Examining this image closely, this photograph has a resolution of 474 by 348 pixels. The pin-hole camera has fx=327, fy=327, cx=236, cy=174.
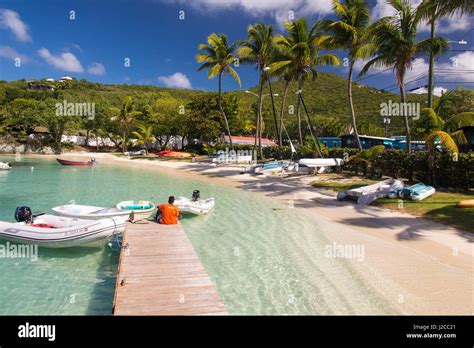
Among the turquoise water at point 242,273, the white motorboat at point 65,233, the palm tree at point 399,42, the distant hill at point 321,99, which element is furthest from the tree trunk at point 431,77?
the distant hill at point 321,99

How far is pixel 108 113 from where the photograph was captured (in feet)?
209

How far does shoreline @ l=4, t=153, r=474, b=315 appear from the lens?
7035 mm

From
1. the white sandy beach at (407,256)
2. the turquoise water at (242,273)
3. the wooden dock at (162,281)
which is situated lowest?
the turquoise water at (242,273)

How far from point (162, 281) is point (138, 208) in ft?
25.6

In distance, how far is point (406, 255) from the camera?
9648 millimetres

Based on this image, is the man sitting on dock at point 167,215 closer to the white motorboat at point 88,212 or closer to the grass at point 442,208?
the white motorboat at point 88,212

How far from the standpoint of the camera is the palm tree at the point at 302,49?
31.9 metres

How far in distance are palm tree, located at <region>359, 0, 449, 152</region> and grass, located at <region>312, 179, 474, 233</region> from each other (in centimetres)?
588

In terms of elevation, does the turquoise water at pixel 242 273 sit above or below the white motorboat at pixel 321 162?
below

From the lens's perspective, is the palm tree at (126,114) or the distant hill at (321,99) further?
the distant hill at (321,99)

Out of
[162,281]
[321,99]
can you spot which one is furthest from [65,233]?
[321,99]

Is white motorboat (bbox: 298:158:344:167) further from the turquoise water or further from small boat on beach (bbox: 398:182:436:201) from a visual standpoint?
the turquoise water

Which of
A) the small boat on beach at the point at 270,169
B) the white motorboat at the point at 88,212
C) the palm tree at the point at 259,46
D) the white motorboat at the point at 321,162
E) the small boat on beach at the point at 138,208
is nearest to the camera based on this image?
the white motorboat at the point at 88,212
